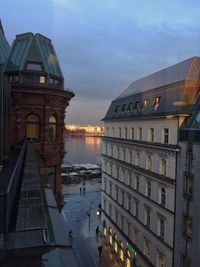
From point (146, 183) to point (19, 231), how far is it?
25737 millimetres

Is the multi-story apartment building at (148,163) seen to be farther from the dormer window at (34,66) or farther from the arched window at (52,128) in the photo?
the dormer window at (34,66)

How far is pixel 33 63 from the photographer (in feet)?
56.3

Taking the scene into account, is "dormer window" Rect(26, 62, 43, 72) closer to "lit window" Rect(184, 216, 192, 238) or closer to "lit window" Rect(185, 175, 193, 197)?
"lit window" Rect(185, 175, 193, 197)

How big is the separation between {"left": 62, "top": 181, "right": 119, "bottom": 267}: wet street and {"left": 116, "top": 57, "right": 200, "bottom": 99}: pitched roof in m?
15.0

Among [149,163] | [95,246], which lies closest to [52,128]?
[149,163]

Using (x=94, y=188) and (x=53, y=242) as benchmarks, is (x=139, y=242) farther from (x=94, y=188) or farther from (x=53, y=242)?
(x=94, y=188)

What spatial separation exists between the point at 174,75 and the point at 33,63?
14826 mm

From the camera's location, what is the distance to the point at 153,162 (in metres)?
27.6

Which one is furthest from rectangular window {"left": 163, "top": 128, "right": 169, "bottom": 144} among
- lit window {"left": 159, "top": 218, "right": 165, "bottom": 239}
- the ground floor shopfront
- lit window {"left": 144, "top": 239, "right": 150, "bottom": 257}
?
the ground floor shopfront

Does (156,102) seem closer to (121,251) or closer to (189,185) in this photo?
(189,185)

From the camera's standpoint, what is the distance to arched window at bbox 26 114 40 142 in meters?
16.6

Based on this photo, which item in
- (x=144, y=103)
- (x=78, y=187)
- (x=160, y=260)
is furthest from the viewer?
(x=78, y=187)

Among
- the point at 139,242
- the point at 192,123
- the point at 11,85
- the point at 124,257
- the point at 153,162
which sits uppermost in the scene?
the point at 11,85

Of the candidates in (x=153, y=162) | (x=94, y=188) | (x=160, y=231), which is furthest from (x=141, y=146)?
(x=94, y=188)
